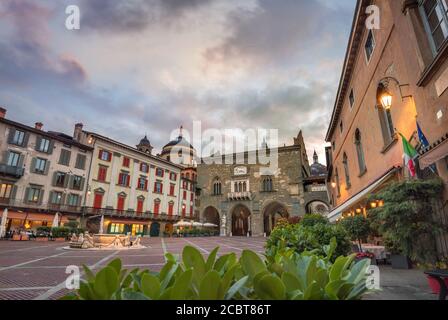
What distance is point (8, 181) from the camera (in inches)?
894

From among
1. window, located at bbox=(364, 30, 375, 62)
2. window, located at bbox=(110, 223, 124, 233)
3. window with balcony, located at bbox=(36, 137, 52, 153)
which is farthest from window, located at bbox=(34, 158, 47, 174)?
window, located at bbox=(364, 30, 375, 62)

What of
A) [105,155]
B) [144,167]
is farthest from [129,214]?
[105,155]

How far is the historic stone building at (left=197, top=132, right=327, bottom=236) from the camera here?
120ft

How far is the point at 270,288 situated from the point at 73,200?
31242 mm

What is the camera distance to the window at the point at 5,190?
22400 mm

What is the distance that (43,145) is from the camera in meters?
25.5

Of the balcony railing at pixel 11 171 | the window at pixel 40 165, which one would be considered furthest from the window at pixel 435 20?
the window at pixel 40 165

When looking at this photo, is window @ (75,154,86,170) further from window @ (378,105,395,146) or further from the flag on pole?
the flag on pole

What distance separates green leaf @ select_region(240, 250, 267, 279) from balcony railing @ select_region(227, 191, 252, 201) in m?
38.1

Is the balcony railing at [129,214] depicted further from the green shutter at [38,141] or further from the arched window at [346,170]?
the arched window at [346,170]

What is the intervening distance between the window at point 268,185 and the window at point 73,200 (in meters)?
25.2

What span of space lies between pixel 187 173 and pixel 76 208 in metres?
24.5

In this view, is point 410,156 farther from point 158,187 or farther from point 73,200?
point 158,187
